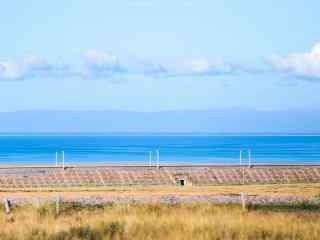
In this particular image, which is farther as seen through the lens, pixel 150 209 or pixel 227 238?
pixel 150 209

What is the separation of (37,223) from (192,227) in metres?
4.29

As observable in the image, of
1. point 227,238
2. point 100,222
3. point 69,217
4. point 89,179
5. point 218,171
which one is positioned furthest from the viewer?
point 218,171

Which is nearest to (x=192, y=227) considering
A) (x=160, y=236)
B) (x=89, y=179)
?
(x=160, y=236)

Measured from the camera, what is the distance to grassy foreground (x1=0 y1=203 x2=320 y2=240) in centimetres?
2072

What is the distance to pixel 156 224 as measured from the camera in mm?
22344

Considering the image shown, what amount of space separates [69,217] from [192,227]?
193 inches

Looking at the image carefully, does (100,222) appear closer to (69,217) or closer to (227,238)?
(69,217)

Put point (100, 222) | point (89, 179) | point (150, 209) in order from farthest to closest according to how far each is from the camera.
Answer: point (89, 179) → point (150, 209) → point (100, 222)

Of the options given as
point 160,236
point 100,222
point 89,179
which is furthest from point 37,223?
point 89,179

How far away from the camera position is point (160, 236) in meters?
20.4

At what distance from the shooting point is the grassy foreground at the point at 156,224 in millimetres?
20719

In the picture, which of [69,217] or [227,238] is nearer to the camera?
[227,238]

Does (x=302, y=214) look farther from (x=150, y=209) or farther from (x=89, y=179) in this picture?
(x=89, y=179)

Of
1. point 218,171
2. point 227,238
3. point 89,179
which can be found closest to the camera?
point 227,238
